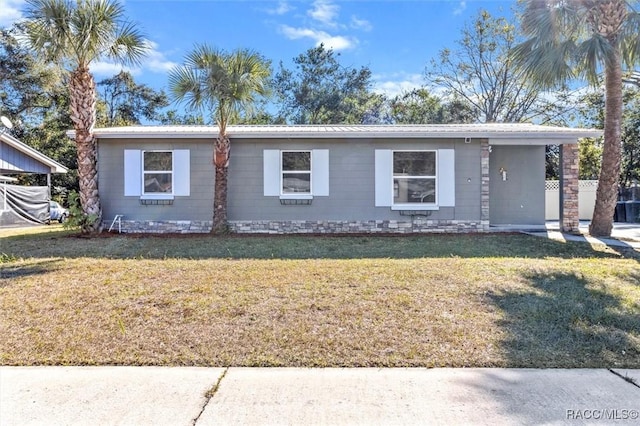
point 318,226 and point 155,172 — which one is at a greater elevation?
point 155,172

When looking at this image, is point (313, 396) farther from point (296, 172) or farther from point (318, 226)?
point (296, 172)

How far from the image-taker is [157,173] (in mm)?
11086

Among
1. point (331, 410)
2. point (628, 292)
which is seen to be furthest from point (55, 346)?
point (628, 292)

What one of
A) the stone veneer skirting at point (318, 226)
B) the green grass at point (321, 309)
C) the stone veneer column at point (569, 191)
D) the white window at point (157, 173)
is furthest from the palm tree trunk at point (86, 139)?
the stone veneer column at point (569, 191)

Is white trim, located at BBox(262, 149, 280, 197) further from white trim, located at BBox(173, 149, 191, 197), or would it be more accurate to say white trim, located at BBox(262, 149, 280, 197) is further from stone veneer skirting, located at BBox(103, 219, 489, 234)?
white trim, located at BBox(173, 149, 191, 197)

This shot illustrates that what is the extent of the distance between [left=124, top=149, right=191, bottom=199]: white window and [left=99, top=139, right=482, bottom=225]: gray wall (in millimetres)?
166

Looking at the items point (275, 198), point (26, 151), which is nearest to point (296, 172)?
point (275, 198)

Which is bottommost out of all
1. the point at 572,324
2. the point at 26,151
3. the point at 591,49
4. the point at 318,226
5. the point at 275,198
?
the point at 572,324

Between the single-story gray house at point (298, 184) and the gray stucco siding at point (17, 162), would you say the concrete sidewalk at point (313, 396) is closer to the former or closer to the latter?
the single-story gray house at point (298, 184)

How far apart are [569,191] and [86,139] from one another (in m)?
12.7

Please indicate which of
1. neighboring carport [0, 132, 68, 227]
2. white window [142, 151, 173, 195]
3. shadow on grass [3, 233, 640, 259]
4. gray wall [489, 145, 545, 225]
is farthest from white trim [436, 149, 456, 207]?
neighboring carport [0, 132, 68, 227]

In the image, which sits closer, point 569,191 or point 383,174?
point 383,174

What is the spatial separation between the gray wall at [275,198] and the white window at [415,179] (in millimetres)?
172

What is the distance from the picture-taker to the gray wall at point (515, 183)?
12.0 m
